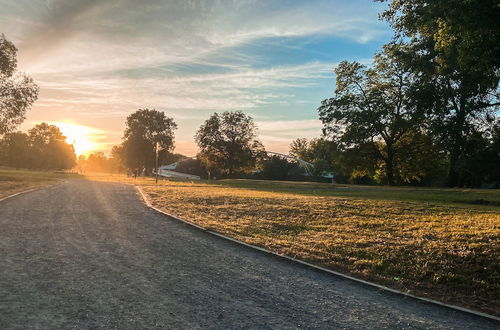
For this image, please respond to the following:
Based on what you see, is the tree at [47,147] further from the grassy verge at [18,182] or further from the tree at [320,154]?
the tree at [320,154]

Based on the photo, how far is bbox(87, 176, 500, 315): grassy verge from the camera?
6910 millimetres

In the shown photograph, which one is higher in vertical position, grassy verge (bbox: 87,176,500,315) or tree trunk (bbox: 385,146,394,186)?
tree trunk (bbox: 385,146,394,186)

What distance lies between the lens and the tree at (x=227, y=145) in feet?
216

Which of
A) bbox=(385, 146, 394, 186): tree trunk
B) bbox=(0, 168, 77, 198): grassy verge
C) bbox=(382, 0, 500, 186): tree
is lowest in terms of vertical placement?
bbox=(0, 168, 77, 198): grassy verge

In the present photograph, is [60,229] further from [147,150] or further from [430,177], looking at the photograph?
[147,150]

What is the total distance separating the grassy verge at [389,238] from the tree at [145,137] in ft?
204

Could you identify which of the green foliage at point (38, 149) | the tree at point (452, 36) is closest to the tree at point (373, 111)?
the tree at point (452, 36)

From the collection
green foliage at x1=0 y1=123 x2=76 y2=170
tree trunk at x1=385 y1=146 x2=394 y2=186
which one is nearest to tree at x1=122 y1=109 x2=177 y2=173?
green foliage at x1=0 y1=123 x2=76 y2=170

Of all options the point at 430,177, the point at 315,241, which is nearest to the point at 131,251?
the point at 315,241

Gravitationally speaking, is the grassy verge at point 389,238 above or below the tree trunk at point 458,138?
below

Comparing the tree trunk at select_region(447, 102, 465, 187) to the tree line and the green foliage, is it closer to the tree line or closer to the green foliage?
the tree line

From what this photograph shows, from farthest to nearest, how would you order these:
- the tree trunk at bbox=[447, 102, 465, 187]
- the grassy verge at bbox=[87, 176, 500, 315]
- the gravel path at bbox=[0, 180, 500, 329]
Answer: the tree trunk at bbox=[447, 102, 465, 187], the grassy verge at bbox=[87, 176, 500, 315], the gravel path at bbox=[0, 180, 500, 329]

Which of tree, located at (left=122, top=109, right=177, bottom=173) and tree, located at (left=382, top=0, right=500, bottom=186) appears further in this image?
tree, located at (left=122, top=109, right=177, bottom=173)

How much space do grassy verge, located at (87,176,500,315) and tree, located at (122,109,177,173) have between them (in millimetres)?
62153
